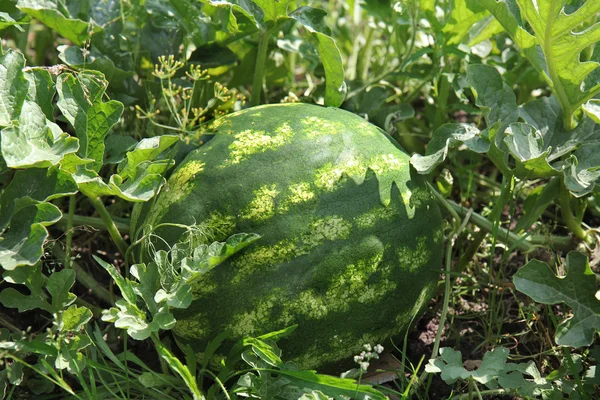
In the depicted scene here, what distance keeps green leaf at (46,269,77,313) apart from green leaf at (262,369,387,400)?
585 millimetres

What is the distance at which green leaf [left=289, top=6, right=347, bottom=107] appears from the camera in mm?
2193

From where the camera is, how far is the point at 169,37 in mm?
2721

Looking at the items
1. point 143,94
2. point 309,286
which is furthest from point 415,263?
point 143,94

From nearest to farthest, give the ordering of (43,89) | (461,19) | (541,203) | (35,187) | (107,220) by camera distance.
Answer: (35,187), (43,89), (107,220), (541,203), (461,19)

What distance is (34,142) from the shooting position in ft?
5.79

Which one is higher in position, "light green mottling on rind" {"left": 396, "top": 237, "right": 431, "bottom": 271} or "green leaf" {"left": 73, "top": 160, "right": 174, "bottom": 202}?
"green leaf" {"left": 73, "top": 160, "right": 174, "bottom": 202}

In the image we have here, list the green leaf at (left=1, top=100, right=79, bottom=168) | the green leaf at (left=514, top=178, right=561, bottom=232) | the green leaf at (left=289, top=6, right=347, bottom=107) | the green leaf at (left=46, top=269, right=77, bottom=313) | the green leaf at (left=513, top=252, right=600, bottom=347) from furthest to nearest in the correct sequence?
the green leaf at (left=514, top=178, right=561, bottom=232)
the green leaf at (left=289, top=6, right=347, bottom=107)
the green leaf at (left=513, top=252, right=600, bottom=347)
the green leaf at (left=46, top=269, right=77, bottom=313)
the green leaf at (left=1, top=100, right=79, bottom=168)

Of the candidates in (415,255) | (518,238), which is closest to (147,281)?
(415,255)

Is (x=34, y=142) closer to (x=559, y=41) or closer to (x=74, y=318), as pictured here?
(x=74, y=318)

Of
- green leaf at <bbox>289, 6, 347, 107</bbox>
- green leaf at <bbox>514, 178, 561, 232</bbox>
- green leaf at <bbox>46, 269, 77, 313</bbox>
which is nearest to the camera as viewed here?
green leaf at <bbox>46, 269, 77, 313</bbox>

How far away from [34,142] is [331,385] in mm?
971

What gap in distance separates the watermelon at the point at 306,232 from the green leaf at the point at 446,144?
2.5 inches

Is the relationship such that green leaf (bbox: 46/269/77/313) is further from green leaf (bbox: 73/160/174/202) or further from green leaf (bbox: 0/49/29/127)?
green leaf (bbox: 0/49/29/127)

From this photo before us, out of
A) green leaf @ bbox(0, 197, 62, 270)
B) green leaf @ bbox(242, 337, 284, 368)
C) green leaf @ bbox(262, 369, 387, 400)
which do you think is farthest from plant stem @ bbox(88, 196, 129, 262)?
green leaf @ bbox(262, 369, 387, 400)
